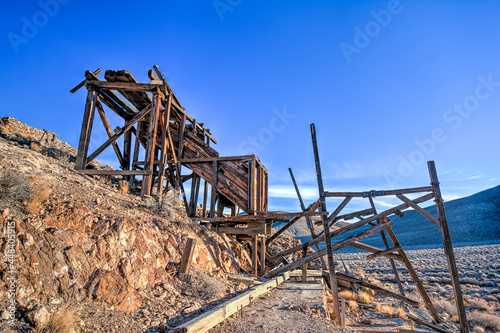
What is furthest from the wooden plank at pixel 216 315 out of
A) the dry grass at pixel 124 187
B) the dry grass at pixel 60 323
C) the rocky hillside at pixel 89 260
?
the dry grass at pixel 124 187

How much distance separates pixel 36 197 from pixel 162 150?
659cm

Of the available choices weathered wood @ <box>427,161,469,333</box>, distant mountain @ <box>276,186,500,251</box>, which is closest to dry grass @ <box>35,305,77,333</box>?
weathered wood @ <box>427,161,469,333</box>

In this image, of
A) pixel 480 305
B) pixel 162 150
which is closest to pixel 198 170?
pixel 162 150

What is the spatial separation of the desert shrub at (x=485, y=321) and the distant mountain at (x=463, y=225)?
42102 mm

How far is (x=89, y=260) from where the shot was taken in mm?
4422

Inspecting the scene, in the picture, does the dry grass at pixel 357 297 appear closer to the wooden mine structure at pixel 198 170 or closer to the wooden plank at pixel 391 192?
the wooden mine structure at pixel 198 170

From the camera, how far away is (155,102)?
10.7 metres

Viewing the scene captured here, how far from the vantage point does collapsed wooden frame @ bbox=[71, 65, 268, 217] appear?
1035 cm

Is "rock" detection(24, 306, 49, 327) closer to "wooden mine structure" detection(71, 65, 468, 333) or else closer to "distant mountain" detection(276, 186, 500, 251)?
"wooden mine structure" detection(71, 65, 468, 333)

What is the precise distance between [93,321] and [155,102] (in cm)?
886

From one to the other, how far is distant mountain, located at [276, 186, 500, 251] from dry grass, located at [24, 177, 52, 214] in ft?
175

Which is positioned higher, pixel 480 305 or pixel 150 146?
pixel 150 146

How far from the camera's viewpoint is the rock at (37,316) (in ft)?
9.91

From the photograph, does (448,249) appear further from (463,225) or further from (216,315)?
(463,225)
